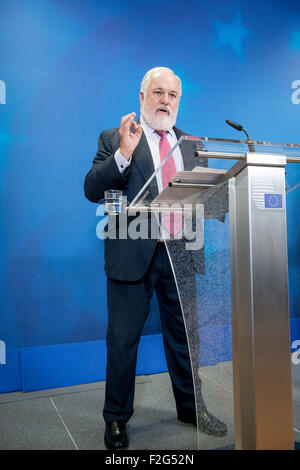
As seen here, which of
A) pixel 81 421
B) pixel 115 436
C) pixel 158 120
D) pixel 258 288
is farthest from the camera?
pixel 81 421

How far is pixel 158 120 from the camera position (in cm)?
162

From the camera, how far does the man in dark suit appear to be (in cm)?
148

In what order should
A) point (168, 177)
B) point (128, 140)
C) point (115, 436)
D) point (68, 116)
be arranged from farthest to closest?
point (68, 116) < point (115, 436) < point (128, 140) < point (168, 177)

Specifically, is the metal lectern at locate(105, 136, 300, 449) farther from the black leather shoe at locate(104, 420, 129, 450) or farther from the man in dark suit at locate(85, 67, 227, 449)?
the black leather shoe at locate(104, 420, 129, 450)

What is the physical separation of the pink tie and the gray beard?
4 cm

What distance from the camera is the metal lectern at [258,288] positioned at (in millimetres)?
708

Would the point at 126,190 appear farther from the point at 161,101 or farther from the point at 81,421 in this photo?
the point at 81,421

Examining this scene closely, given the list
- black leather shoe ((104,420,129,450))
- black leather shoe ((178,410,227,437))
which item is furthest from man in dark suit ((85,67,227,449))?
black leather shoe ((178,410,227,437))

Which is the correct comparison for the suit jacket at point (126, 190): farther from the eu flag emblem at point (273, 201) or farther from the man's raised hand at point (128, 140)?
the eu flag emblem at point (273, 201)

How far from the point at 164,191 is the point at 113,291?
753 millimetres

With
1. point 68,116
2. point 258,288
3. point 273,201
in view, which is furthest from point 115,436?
point 68,116

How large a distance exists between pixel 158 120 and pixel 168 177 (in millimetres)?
822

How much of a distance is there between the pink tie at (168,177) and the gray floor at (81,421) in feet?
1.31

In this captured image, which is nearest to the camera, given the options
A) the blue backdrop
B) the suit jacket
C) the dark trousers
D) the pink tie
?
the pink tie
